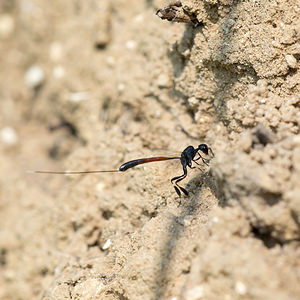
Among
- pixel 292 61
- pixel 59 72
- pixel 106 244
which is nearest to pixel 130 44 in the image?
pixel 59 72

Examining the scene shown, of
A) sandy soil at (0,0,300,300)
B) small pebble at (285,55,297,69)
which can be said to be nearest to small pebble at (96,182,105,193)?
sandy soil at (0,0,300,300)

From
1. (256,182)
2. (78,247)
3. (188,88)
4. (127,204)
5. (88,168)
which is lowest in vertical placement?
(78,247)

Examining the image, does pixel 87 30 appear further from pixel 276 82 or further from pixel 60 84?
pixel 276 82

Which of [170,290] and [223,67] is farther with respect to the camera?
[223,67]

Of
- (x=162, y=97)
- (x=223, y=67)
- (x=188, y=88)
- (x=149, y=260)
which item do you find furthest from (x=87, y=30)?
(x=149, y=260)

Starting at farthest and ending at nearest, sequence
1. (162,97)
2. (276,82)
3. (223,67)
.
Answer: (162,97), (223,67), (276,82)

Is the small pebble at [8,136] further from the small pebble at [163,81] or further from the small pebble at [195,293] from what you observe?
the small pebble at [195,293]

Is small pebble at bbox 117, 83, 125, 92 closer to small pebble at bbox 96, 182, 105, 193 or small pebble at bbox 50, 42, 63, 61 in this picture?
small pebble at bbox 96, 182, 105, 193

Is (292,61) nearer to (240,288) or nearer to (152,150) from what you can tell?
(152,150)
